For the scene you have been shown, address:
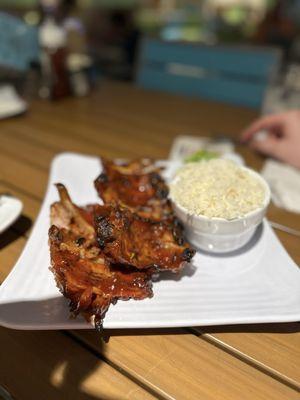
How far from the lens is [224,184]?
1137mm

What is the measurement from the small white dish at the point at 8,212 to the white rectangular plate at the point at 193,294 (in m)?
0.08

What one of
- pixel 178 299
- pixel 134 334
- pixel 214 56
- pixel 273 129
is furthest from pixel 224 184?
pixel 214 56

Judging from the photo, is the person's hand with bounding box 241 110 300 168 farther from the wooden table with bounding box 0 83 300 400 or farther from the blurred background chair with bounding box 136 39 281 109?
the blurred background chair with bounding box 136 39 281 109

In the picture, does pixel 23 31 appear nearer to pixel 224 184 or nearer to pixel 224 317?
pixel 224 184

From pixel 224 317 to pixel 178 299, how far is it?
13 cm

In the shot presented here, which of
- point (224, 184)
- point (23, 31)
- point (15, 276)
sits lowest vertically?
point (15, 276)

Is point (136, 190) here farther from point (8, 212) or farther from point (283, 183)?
point (283, 183)

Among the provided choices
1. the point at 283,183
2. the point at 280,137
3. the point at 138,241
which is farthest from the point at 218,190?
the point at 280,137

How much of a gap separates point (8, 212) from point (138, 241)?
1.60ft

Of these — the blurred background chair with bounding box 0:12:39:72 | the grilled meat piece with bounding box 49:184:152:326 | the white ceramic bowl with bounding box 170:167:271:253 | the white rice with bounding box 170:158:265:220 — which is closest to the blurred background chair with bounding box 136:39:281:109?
the blurred background chair with bounding box 0:12:39:72

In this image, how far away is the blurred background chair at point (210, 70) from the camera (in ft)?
9.62

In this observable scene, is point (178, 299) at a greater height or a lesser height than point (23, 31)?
lesser

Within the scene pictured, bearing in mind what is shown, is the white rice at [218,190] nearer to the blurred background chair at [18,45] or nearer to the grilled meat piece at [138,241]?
the grilled meat piece at [138,241]

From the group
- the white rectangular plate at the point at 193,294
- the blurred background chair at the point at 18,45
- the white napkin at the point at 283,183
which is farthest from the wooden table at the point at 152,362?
the blurred background chair at the point at 18,45
